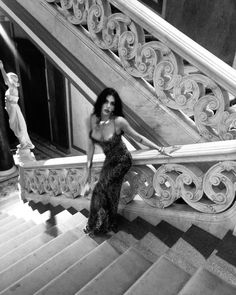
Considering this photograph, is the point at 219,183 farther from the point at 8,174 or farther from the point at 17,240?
the point at 8,174

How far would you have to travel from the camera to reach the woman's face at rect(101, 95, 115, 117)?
2207mm

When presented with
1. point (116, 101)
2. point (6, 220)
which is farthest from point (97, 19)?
point (6, 220)

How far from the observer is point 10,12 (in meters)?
3.08

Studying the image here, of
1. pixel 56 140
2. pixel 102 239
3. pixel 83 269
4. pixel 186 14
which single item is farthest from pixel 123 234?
pixel 56 140

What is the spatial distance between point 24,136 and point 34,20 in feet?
10.0

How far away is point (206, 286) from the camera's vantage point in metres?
1.51

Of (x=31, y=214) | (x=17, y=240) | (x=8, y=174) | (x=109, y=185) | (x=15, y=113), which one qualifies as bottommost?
(x=8, y=174)

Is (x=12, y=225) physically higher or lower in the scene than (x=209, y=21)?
lower

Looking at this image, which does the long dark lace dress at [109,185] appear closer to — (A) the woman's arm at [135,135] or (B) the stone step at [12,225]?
(A) the woman's arm at [135,135]

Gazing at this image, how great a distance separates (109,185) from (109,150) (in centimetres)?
32

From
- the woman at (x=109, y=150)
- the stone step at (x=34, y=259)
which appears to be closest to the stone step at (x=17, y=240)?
the stone step at (x=34, y=259)

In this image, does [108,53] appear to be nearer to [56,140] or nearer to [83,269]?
[83,269]

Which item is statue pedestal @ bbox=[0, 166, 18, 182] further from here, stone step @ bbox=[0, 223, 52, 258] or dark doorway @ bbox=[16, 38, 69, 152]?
stone step @ bbox=[0, 223, 52, 258]

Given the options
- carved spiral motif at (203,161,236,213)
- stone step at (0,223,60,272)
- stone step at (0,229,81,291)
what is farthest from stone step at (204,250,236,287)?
stone step at (0,223,60,272)
